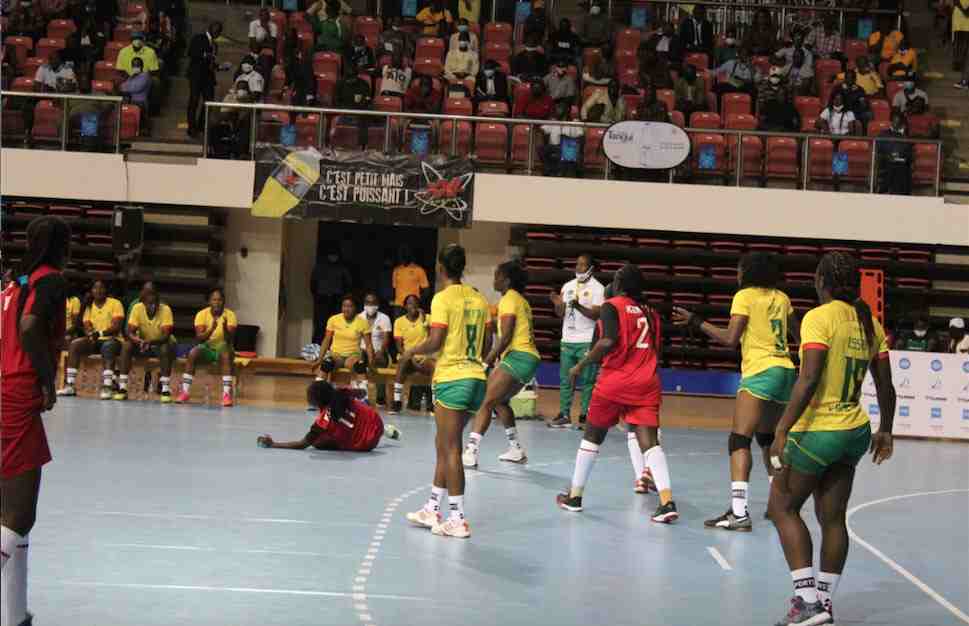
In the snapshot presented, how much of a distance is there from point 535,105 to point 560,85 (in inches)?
31.6

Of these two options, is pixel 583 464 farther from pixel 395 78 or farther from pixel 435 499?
pixel 395 78

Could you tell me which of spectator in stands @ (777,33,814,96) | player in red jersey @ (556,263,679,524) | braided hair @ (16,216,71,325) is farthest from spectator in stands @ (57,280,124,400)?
braided hair @ (16,216,71,325)

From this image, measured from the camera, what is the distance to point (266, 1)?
950 inches

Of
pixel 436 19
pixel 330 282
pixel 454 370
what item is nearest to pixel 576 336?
pixel 330 282

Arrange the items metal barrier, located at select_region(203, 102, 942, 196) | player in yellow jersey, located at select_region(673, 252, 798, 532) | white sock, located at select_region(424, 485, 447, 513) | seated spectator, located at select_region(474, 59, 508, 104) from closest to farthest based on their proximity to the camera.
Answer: white sock, located at select_region(424, 485, 447, 513)
player in yellow jersey, located at select_region(673, 252, 798, 532)
metal barrier, located at select_region(203, 102, 942, 196)
seated spectator, located at select_region(474, 59, 508, 104)

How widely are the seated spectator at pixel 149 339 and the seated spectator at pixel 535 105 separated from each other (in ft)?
19.3

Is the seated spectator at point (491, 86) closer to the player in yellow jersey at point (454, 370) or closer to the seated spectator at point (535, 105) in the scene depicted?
the seated spectator at point (535, 105)

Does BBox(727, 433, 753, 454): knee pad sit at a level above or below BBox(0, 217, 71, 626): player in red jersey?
below

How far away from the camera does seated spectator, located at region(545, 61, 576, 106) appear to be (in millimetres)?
20141

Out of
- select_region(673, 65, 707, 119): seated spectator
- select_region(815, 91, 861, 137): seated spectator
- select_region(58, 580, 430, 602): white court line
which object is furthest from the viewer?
select_region(673, 65, 707, 119): seated spectator

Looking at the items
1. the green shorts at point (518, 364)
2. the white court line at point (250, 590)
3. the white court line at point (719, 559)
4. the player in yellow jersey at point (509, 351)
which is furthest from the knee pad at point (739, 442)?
the white court line at point (250, 590)

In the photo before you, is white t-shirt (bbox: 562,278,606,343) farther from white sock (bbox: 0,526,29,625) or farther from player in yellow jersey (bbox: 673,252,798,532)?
white sock (bbox: 0,526,29,625)

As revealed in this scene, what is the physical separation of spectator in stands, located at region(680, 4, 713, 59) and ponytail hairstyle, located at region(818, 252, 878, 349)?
16518 mm

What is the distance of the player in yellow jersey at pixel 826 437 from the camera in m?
6.11
